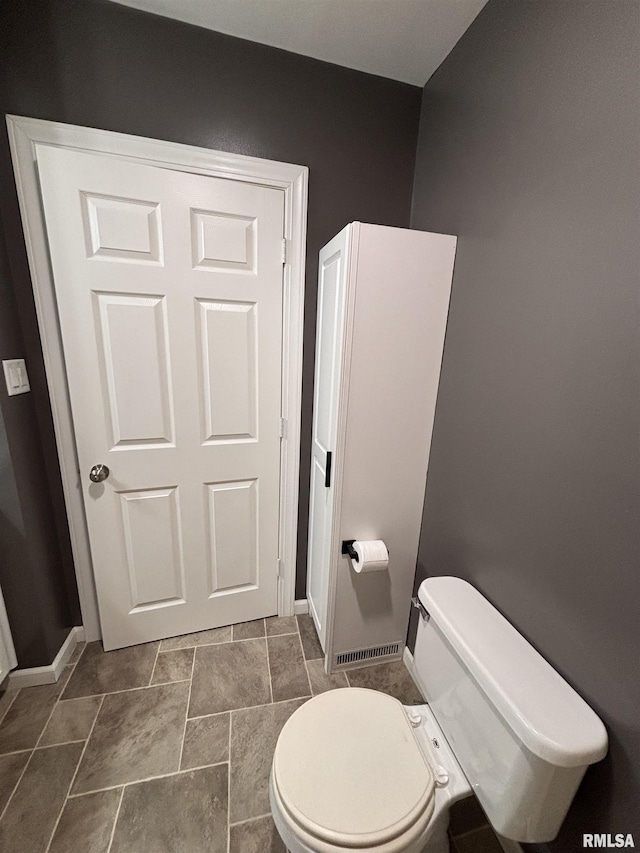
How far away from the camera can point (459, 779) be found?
0.82 metres

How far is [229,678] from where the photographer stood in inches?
56.1

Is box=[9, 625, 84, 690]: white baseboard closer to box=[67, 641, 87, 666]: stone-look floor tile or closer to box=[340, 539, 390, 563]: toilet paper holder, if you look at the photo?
box=[67, 641, 87, 666]: stone-look floor tile

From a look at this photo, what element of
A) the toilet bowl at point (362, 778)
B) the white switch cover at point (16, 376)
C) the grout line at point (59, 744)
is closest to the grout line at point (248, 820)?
the toilet bowl at point (362, 778)

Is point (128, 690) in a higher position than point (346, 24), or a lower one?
lower

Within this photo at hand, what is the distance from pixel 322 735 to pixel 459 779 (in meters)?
0.35

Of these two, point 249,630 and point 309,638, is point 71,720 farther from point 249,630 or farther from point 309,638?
point 309,638

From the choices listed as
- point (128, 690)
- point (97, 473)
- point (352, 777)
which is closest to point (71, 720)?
point (128, 690)

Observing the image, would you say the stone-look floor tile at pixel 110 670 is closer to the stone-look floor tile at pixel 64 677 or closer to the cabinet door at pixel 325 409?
the stone-look floor tile at pixel 64 677

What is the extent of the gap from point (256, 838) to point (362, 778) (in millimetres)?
514

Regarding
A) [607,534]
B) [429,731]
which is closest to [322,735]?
[429,731]

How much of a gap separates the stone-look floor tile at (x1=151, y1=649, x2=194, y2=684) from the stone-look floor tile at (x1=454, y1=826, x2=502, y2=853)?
3.55 ft

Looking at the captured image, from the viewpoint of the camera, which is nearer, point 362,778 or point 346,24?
point 362,778

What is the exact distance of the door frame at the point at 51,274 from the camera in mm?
1114

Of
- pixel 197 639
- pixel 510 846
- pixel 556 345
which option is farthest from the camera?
pixel 197 639
